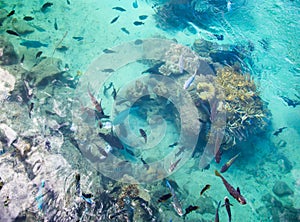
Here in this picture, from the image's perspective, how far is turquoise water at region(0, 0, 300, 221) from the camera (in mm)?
4707

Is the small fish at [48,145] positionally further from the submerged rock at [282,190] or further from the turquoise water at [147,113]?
the submerged rock at [282,190]

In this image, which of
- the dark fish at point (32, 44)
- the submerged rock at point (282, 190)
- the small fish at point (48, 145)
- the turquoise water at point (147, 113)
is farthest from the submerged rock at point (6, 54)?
the submerged rock at point (282, 190)

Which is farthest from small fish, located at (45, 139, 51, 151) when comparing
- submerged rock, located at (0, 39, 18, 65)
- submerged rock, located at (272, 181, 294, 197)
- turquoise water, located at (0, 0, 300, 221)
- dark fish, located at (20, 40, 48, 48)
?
submerged rock, located at (272, 181, 294, 197)

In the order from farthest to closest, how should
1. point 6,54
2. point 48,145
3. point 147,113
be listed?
point 147,113
point 6,54
point 48,145

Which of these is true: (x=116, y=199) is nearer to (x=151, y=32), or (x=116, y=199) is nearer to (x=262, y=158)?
(x=262, y=158)

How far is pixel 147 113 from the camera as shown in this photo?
8.48m

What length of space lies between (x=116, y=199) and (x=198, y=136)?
373 centimetres

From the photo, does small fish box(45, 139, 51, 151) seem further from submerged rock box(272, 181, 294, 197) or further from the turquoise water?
submerged rock box(272, 181, 294, 197)

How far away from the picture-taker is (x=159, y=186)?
6.73 metres

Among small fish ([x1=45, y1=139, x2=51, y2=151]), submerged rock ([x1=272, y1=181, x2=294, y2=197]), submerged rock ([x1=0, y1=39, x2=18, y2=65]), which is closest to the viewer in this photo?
small fish ([x1=45, y1=139, x2=51, y2=151])

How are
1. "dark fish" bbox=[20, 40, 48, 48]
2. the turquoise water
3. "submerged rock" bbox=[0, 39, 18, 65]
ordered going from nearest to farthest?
the turquoise water → "submerged rock" bbox=[0, 39, 18, 65] → "dark fish" bbox=[20, 40, 48, 48]

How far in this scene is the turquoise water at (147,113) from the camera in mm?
4707

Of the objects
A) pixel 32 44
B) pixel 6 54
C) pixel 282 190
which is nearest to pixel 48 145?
pixel 6 54

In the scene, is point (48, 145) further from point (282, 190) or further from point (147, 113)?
point (282, 190)
